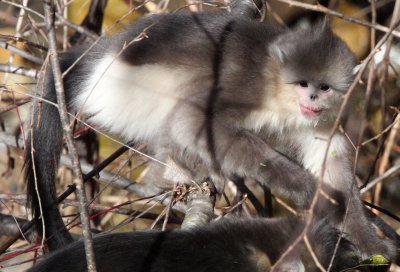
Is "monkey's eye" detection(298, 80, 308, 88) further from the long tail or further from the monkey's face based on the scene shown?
the long tail

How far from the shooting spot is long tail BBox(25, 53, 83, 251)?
11.9 feet

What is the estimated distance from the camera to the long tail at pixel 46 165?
3617 mm

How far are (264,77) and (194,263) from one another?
5.90ft

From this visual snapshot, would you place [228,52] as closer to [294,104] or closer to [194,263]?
[294,104]

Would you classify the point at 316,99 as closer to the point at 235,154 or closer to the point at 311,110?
the point at 311,110

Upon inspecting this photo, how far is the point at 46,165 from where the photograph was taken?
3.98 meters

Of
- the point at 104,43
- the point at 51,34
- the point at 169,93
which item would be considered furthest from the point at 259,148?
the point at 51,34

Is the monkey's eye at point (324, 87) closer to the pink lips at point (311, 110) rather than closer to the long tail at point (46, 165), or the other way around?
the pink lips at point (311, 110)

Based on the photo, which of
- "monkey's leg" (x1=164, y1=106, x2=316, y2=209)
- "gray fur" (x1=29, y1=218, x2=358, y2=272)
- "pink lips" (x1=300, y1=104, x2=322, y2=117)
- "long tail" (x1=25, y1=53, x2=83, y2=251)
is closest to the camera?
"gray fur" (x1=29, y1=218, x2=358, y2=272)

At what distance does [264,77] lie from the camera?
164 inches

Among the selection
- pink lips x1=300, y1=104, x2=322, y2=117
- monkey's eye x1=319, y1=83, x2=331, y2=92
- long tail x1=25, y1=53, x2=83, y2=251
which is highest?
monkey's eye x1=319, y1=83, x2=331, y2=92

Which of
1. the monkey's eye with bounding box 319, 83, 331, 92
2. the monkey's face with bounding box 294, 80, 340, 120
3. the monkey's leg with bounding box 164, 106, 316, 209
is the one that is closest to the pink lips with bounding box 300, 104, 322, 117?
the monkey's face with bounding box 294, 80, 340, 120

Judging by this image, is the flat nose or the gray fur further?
the flat nose

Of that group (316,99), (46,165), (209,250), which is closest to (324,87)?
(316,99)
